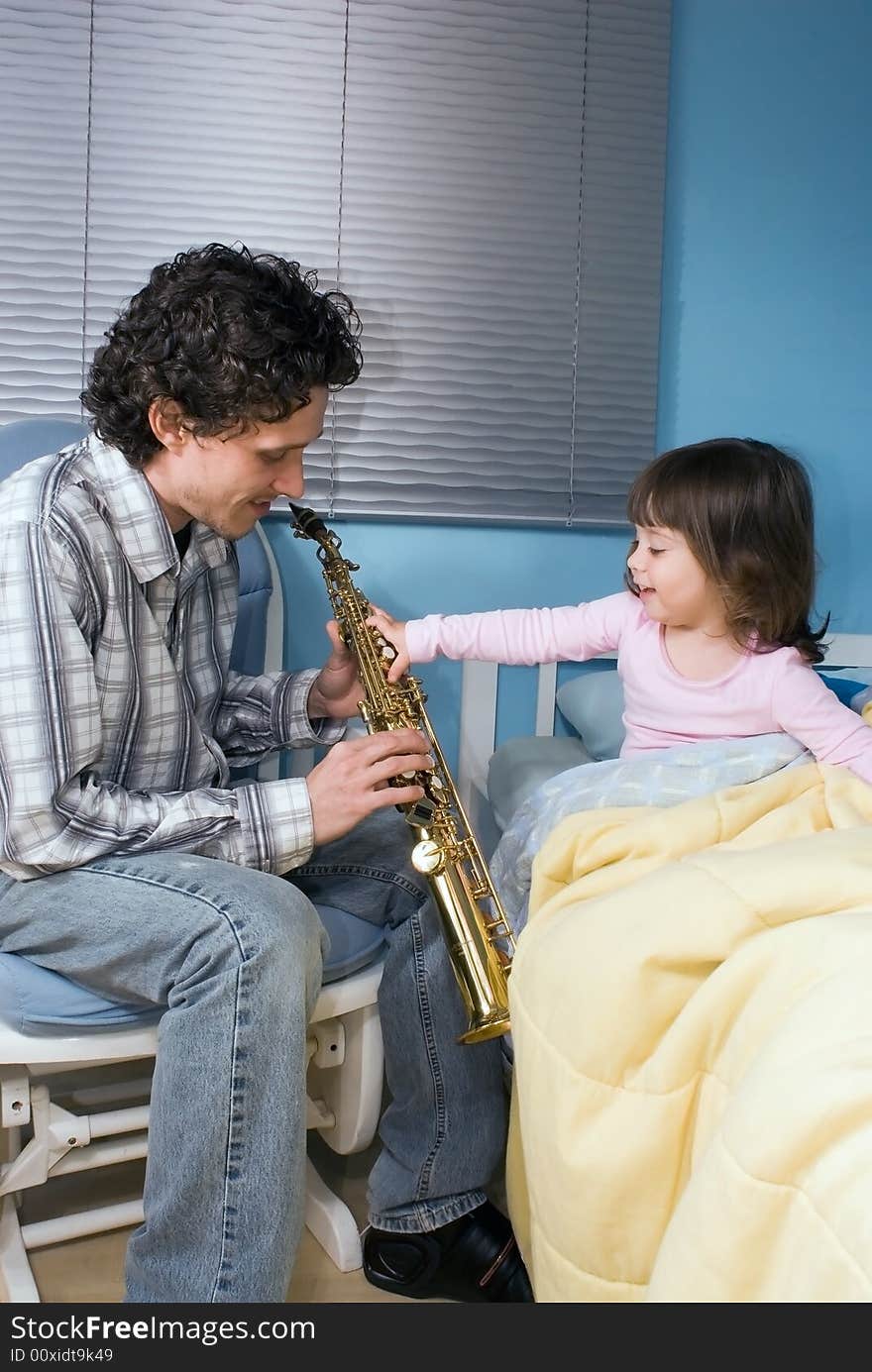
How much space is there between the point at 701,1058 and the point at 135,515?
2.73 ft

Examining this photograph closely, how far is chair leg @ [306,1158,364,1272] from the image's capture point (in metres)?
1.42

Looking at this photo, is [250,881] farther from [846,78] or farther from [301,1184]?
[846,78]

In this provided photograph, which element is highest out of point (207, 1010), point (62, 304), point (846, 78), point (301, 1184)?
point (846, 78)

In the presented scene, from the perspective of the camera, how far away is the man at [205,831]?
109cm

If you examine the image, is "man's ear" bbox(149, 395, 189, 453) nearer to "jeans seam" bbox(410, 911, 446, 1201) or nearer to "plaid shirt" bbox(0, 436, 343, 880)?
"plaid shirt" bbox(0, 436, 343, 880)

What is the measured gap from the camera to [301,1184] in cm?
112

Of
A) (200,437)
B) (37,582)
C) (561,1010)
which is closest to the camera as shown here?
(561,1010)

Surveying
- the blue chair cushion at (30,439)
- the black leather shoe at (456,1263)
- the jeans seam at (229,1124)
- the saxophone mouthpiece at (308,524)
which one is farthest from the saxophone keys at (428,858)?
the blue chair cushion at (30,439)

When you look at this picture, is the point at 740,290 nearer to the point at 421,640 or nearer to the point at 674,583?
the point at 674,583

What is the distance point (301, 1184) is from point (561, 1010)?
33cm

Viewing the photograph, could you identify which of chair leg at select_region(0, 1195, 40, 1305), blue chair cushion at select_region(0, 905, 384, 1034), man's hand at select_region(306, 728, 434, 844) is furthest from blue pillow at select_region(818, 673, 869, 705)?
chair leg at select_region(0, 1195, 40, 1305)

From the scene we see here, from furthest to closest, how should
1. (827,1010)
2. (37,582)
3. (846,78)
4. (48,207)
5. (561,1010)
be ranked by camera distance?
(846,78)
(48,207)
(37,582)
(561,1010)
(827,1010)

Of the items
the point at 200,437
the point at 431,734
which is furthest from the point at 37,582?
the point at 431,734
